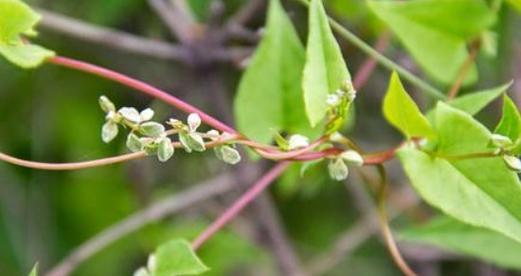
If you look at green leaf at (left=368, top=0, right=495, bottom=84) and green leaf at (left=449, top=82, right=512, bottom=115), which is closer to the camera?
green leaf at (left=449, top=82, right=512, bottom=115)

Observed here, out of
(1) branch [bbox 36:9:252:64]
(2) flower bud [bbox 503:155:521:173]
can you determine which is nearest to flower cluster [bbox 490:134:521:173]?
(2) flower bud [bbox 503:155:521:173]

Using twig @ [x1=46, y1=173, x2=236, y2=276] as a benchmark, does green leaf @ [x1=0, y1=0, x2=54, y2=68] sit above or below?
below

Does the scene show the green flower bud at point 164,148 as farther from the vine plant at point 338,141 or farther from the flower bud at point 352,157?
the flower bud at point 352,157

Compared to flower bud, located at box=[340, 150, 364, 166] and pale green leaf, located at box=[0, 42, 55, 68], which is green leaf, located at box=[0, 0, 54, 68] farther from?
flower bud, located at box=[340, 150, 364, 166]

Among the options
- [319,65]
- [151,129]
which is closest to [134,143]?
[151,129]

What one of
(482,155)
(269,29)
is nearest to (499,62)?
(269,29)

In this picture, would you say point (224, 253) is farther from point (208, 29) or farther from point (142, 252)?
point (208, 29)

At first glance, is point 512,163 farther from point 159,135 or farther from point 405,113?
point 159,135
